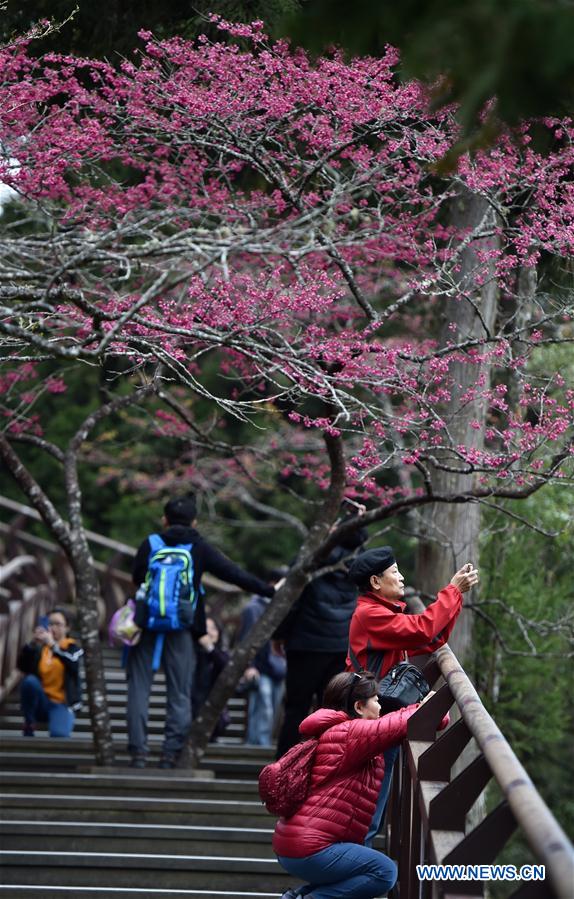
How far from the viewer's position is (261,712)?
10375 mm

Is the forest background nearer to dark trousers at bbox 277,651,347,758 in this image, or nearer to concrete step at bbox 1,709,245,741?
dark trousers at bbox 277,651,347,758

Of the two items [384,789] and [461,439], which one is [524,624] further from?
[384,789]

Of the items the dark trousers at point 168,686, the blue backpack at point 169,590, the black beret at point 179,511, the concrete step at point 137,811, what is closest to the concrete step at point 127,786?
the concrete step at point 137,811

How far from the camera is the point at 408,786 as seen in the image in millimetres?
5301

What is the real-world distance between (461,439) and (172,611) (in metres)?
2.21

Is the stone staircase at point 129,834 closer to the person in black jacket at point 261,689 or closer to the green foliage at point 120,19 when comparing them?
the person in black jacket at point 261,689

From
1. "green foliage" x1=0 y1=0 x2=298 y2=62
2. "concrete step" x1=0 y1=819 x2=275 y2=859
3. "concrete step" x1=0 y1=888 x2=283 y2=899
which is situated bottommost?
"concrete step" x1=0 y1=888 x2=283 y2=899

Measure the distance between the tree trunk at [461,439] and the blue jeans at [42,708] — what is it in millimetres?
3006

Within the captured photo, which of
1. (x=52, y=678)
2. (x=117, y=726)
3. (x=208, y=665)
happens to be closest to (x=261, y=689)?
(x=208, y=665)

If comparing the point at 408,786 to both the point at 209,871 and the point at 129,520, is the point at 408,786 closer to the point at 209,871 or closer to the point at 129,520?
the point at 209,871

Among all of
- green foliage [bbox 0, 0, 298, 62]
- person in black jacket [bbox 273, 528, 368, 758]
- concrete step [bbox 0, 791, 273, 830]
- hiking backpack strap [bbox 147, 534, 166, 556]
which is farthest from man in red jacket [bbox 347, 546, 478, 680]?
green foliage [bbox 0, 0, 298, 62]

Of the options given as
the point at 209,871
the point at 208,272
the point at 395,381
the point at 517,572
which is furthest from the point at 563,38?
the point at 517,572

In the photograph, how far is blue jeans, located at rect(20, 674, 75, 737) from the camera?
9852 millimetres

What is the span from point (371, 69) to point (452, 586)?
319 centimetres
